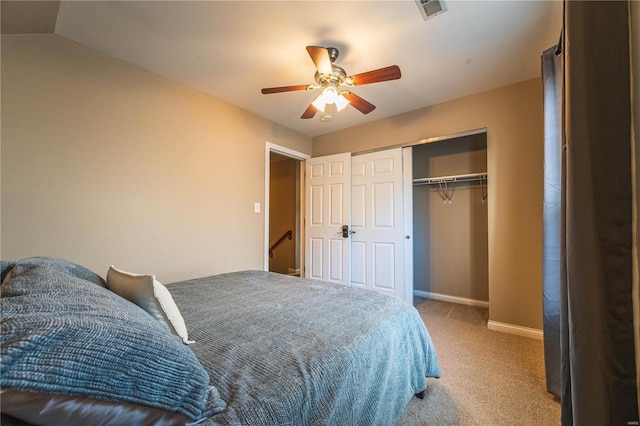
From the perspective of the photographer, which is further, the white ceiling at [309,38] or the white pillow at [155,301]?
the white ceiling at [309,38]

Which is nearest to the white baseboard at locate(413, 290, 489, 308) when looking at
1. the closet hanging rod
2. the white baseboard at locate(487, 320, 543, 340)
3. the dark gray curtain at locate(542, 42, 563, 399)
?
the white baseboard at locate(487, 320, 543, 340)

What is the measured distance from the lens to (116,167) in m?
2.14

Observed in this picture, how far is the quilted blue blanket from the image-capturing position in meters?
0.76

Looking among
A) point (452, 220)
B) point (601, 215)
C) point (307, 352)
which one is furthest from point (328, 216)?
point (601, 215)

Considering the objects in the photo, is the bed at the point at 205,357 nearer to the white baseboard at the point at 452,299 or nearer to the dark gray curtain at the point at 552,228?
the dark gray curtain at the point at 552,228

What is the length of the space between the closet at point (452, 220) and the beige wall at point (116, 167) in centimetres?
254

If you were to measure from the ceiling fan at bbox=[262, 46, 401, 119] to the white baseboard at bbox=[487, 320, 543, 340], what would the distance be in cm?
251

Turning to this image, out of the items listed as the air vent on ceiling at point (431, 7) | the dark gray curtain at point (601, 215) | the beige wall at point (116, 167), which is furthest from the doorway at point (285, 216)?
the dark gray curtain at point (601, 215)

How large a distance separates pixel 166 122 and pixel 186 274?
1.49 metres

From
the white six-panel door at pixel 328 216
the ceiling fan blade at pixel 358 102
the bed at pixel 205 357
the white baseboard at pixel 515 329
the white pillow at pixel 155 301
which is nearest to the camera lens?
→ the bed at pixel 205 357

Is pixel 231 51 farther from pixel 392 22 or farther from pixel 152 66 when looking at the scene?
pixel 392 22

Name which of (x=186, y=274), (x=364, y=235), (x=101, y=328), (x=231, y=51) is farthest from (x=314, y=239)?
(x=101, y=328)

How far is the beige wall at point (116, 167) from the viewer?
1.74 metres

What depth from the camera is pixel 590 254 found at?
1.75ft
